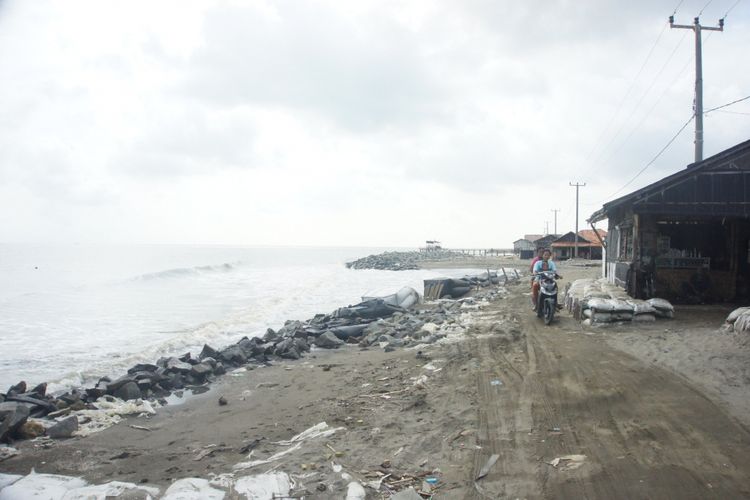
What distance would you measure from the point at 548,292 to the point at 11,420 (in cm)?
1061

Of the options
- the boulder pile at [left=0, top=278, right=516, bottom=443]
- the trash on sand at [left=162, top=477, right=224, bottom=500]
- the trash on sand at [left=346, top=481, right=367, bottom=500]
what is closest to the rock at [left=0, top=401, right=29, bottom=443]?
the boulder pile at [left=0, top=278, right=516, bottom=443]

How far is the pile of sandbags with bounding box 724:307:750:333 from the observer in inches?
317

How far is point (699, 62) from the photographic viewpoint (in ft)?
55.5

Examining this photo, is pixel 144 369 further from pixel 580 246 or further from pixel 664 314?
pixel 580 246

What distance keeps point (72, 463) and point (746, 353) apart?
9.24 metres

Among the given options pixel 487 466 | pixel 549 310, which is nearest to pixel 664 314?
pixel 549 310

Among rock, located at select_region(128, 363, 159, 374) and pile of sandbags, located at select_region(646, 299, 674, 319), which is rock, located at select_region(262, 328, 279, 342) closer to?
rock, located at select_region(128, 363, 159, 374)

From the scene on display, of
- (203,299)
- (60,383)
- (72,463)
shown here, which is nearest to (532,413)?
(72,463)

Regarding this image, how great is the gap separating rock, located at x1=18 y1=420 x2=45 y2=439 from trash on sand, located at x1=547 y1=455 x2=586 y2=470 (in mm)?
6340

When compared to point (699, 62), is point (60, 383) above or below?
below

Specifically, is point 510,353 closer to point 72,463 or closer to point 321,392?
point 321,392

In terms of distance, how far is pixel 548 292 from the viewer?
11.6 m

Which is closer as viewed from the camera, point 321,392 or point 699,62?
point 321,392

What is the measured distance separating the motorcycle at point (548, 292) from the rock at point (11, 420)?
10350mm
